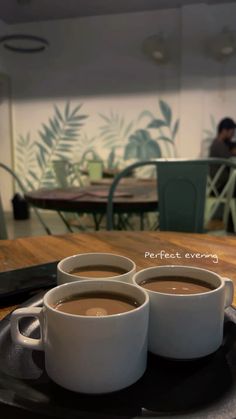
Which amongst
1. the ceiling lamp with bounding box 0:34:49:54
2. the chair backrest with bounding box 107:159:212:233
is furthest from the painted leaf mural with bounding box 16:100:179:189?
the chair backrest with bounding box 107:159:212:233

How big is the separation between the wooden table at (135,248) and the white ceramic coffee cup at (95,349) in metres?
0.33

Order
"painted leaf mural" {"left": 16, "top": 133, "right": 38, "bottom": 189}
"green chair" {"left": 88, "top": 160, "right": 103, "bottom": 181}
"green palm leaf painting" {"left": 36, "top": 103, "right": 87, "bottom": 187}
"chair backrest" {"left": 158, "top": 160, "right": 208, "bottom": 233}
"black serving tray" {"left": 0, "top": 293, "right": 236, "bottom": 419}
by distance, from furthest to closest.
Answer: "painted leaf mural" {"left": 16, "top": 133, "right": 38, "bottom": 189} → "green palm leaf painting" {"left": 36, "top": 103, "right": 87, "bottom": 187} → "green chair" {"left": 88, "top": 160, "right": 103, "bottom": 181} → "chair backrest" {"left": 158, "top": 160, "right": 208, "bottom": 233} → "black serving tray" {"left": 0, "top": 293, "right": 236, "bottom": 419}

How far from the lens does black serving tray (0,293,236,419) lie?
30cm

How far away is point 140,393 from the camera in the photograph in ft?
1.07

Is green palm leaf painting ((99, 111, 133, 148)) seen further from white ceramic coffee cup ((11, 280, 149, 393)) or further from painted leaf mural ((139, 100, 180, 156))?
white ceramic coffee cup ((11, 280, 149, 393))

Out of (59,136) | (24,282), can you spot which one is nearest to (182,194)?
(24,282)

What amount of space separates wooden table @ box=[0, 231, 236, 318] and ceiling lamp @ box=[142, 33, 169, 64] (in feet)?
16.2

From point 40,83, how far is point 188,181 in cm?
507

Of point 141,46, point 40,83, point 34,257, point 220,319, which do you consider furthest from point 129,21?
point 220,319

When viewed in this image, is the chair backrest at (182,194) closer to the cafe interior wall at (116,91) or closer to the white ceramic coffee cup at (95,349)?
the white ceramic coffee cup at (95,349)

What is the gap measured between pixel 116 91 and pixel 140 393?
19.1 feet

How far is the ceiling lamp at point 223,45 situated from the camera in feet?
16.8

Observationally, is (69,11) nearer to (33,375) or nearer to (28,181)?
(28,181)

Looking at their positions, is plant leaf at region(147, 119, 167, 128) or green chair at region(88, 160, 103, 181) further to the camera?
plant leaf at region(147, 119, 167, 128)
